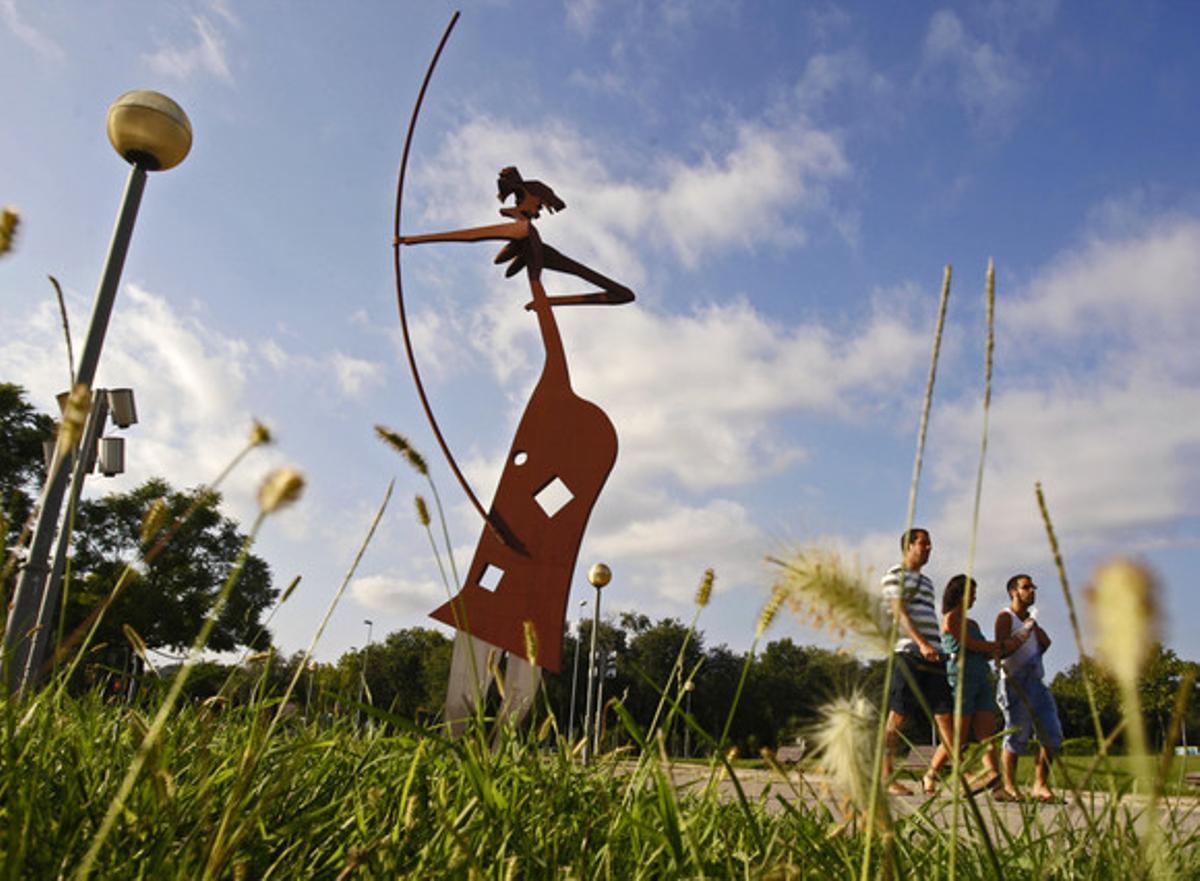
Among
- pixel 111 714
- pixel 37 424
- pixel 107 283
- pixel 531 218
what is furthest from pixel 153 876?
pixel 37 424

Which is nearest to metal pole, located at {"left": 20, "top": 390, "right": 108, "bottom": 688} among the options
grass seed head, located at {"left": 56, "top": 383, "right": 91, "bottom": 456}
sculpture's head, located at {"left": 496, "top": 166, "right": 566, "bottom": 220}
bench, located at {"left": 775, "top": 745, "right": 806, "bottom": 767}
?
grass seed head, located at {"left": 56, "top": 383, "right": 91, "bottom": 456}

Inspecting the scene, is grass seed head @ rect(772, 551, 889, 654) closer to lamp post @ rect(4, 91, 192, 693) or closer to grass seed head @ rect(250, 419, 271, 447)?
grass seed head @ rect(250, 419, 271, 447)

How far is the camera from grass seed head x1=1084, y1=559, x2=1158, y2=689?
0.61m

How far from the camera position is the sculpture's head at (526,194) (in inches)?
344

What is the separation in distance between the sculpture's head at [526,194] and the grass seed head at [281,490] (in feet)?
27.1

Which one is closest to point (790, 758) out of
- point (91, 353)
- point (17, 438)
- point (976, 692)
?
point (976, 692)

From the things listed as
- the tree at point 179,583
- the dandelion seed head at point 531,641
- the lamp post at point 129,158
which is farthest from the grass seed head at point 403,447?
the tree at point 179,583

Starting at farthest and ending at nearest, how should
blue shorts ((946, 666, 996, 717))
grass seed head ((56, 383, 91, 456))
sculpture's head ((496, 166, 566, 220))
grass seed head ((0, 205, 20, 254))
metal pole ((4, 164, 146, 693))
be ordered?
1. sculpture's head ((496, 166, 566, 220))
2. blue shorts ((946, 666, 996, 717))
3. metal pole ((4, 164, 146, 693))
4. grass seed head ((0, 205, 20, 254))
5. grass seed head ((56, 383, 91, 456))

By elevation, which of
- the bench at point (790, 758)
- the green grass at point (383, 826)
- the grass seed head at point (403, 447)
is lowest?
the green grass at point (383, 826)

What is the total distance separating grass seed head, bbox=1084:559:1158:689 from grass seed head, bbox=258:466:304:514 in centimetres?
62

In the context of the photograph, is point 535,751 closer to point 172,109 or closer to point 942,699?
point 942,699

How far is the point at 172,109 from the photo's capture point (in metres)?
6.38

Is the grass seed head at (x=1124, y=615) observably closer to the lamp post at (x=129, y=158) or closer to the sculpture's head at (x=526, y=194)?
the lamp post at (x=129, y=158)

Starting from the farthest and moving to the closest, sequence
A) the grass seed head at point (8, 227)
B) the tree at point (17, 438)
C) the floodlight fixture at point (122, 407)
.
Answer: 1. the tree at point (17, 438)
2. the floodlight fixture at point (122, 407)
3. the grass seed head at point (8, 227)
